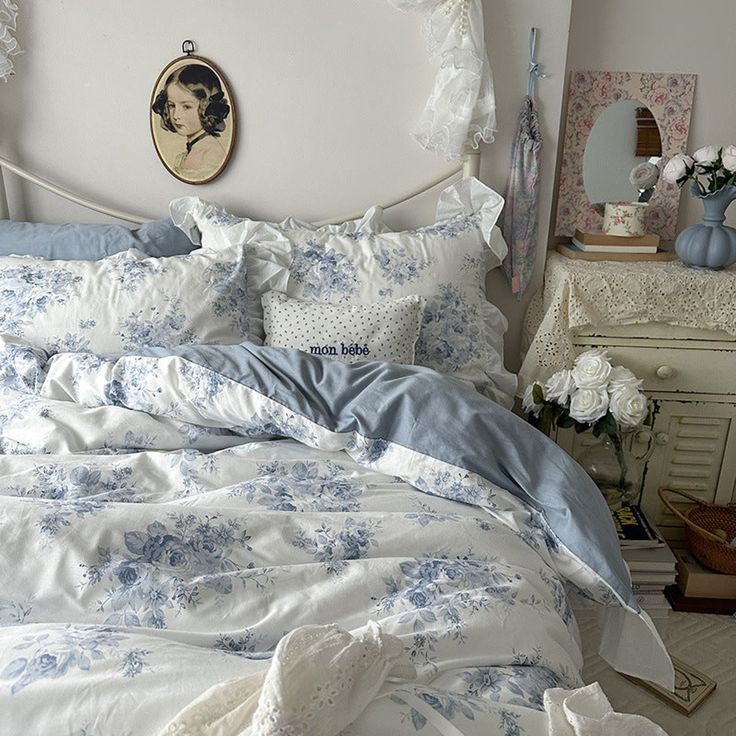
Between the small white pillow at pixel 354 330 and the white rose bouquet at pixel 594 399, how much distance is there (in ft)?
1.34

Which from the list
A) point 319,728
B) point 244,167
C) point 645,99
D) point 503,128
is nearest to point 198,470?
point 319,728

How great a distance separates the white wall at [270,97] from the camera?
Answer: 2064 millimetres

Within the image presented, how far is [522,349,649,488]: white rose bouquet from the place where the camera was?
74.0 inches

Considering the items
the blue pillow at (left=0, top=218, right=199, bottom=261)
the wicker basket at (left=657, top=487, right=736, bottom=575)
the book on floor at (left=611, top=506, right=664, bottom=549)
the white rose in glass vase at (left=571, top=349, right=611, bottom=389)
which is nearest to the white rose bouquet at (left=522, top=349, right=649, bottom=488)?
the white rose in glass vase at (left=571, top=349, right=611, bottom=389)

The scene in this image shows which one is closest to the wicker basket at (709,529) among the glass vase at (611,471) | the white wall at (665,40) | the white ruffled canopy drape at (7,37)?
the glass vase at (611,471)

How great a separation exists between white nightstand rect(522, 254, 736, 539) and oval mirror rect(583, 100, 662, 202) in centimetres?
29

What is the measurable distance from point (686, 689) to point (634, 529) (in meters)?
0.41

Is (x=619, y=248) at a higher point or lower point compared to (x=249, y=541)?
higher

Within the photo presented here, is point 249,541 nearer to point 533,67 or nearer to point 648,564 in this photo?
point 648,564

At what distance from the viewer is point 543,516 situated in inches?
52.6

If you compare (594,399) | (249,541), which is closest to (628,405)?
(594,399)

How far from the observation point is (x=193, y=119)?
84.7 inches

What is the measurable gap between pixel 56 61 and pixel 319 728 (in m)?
2.03

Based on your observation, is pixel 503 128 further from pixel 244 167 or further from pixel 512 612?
pixel 512 612
